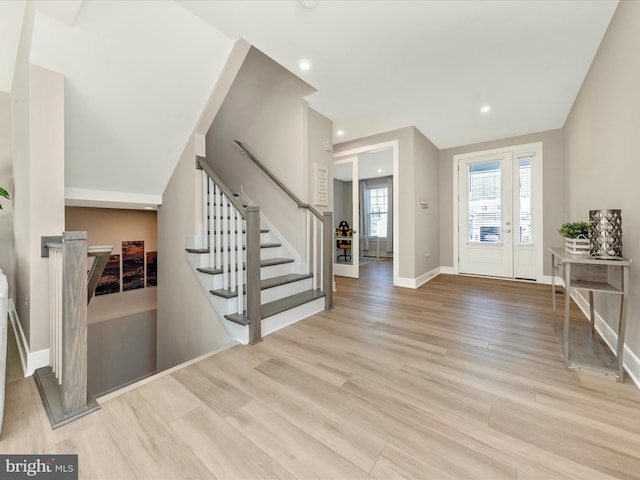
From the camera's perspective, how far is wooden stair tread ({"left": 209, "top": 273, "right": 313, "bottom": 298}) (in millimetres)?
2400

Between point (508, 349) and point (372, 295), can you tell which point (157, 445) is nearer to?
point (508, 349)

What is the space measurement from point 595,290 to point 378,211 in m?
7.37

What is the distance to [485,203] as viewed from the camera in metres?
4.98

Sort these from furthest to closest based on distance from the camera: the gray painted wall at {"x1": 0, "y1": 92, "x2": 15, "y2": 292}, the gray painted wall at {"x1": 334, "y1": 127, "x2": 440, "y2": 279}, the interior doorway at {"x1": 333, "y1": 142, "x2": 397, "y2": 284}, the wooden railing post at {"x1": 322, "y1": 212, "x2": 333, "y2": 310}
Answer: the interior doorway at {"x1": 333, "y1": 142, "x2": 397, "y2": 284}, the gray painted wall at {"x1": 334, "y1": 127, "x2": 440, "y2": 279}, the wooden railing post at {"x1": 322, "y1": 212, "x2": 333, "y2": 310}, the gray painted wall at {"x1": 0, "y1": 92, "x2": 15, "y2": 292}

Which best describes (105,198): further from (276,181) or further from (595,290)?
(595,290)

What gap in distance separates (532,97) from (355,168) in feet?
8.15

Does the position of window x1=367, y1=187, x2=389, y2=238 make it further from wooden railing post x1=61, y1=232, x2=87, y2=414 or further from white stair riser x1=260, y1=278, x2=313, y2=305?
wooden railing post x1=61, y1=232, x2=87, y2=414

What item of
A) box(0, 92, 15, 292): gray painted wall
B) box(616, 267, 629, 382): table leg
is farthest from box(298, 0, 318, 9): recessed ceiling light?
box(0, 92, 15, 292): gray painted wall

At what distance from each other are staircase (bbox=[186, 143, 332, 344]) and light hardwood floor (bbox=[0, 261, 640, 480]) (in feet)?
0.94

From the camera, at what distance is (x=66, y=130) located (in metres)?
2.11

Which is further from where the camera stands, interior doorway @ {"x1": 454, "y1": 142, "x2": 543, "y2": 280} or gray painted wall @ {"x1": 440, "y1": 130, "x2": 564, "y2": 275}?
interior doorway @ {"x1": 454, "y1": 142, "x2": 543, "y2": 280}

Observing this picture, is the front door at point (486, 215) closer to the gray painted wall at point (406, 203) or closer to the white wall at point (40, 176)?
the gray painted wall at point (406, 203)

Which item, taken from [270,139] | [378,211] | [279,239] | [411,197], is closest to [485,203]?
[411,197]

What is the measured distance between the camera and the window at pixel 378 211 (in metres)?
8.84
